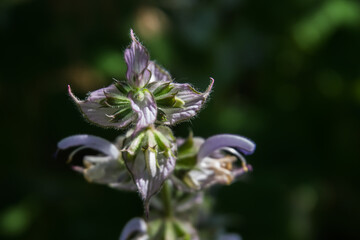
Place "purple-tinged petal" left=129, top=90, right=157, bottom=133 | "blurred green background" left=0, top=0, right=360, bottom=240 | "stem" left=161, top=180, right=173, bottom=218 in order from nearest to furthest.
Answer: "purple-tinged petal" left=129, top=90, right=157, bottom=133 < "stem" left=161, top=180, right=173, bottom=218 < "blurred green background" left=0, top=0, right=360, bottom=240

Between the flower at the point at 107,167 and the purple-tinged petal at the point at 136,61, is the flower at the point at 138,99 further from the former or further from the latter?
the flower at the point at 107,167

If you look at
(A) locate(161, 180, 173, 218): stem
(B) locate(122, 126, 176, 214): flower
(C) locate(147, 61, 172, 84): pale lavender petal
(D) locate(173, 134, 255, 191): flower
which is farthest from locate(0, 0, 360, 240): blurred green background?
(B) locate(122, 126, 176, 214): flower

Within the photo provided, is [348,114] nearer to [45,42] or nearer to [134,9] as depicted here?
[134,9]

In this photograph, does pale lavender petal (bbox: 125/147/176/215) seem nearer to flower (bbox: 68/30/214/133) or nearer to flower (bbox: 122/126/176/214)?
flower (bbox: 122/126/176/214)

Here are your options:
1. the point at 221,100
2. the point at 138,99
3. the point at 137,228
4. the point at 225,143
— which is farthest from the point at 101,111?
the point at 221,100

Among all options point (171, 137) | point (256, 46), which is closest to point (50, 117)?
point (256, 46)

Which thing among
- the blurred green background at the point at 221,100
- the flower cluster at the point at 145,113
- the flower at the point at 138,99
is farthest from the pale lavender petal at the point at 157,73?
the blurred green background at the point at 221,100

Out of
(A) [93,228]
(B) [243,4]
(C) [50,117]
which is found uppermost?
(B) [243,4]
